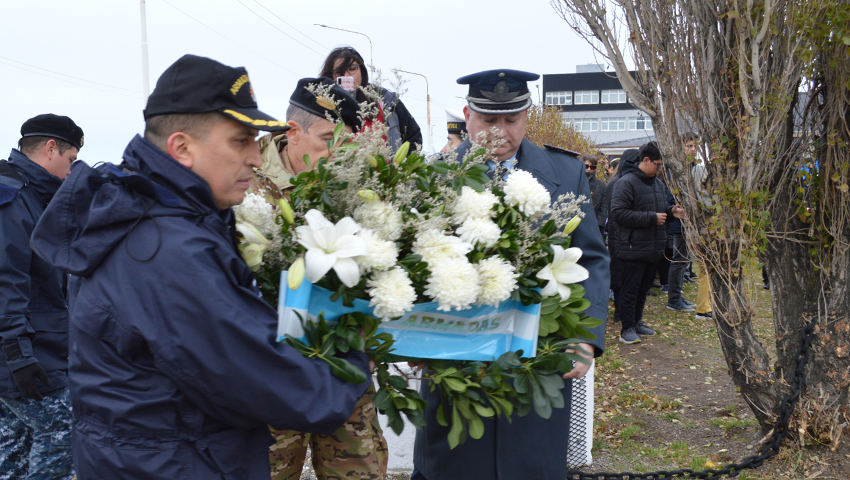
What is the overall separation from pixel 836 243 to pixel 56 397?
4462mm

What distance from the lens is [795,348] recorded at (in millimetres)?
3945

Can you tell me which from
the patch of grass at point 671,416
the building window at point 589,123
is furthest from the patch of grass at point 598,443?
the building window at point 589,123

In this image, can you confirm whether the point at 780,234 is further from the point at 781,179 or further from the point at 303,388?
the point at 303,388

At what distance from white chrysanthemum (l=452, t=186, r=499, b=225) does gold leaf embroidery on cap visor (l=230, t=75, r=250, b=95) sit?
0.72m

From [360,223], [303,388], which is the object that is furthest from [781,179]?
[303,388]

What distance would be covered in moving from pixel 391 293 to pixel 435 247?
210 millimetres

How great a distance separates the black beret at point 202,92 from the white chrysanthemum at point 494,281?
74cm

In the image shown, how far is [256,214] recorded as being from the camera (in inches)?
76.9

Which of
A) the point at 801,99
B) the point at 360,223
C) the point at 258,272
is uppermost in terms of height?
the point at 801,99

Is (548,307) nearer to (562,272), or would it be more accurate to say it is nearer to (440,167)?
(562,272)

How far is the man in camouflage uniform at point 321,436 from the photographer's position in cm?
244

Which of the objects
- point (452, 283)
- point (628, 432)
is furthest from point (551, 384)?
point (628, 432)

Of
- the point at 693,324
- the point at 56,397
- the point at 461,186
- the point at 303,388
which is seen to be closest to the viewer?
the point at 303,388

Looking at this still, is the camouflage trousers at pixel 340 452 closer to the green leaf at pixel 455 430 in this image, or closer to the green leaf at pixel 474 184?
the green leaf at pixel 455 430
